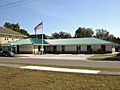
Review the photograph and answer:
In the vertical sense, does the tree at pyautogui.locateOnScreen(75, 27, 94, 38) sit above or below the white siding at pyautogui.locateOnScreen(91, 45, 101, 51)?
above

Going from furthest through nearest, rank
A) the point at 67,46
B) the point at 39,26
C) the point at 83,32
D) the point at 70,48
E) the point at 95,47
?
the point at 83,32, the point at 67,46, the point at 70,48, the point at 95,47, the point at 39,26

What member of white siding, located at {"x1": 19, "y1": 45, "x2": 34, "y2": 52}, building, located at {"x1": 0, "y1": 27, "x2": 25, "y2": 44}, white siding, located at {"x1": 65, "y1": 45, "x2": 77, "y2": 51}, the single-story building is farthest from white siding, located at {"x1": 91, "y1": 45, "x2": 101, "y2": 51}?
building, located at {"x1": 0, "y1": 27, "x2": 25, "y2": 44}

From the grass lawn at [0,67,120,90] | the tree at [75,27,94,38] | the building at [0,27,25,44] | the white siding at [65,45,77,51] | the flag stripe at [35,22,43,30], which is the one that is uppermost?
the tree at [75,27,94,38]

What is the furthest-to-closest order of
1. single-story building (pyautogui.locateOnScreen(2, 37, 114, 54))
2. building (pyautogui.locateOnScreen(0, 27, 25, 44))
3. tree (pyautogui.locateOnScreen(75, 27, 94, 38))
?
tree (pyautogui.locateOnScreen(75, 27, 94, 38)) → building (pyautogui.locateOnScreen(0, 27, 25, 44)) → single-story building (pyautogui.locateOnScreen(2, 37, 114, 54))

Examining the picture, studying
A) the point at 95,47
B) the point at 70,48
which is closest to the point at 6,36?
the point at 70,48

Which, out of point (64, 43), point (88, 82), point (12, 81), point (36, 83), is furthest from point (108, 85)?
point (64, 43)

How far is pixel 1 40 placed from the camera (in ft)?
194

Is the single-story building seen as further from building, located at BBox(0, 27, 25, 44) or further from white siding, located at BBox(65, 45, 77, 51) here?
building, located at BBox(0, 27, 25, 44)

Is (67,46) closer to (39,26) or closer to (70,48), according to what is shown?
(70,48)

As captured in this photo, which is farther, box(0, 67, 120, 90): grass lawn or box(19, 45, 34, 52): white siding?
box(19, 45, 34, 52): white siding

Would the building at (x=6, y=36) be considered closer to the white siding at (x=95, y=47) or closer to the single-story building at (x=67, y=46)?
the single-story building at (x=67, y=46)

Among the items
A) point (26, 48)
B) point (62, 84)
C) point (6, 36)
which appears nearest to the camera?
point (62, 84)

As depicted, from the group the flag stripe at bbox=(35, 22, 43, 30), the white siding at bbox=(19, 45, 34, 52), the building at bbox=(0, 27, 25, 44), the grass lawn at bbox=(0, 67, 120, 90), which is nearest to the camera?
the grass lawn at bbox=(0, 67, 120, 90)

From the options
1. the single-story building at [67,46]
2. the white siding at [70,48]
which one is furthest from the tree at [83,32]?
the white siding at [70,48]
